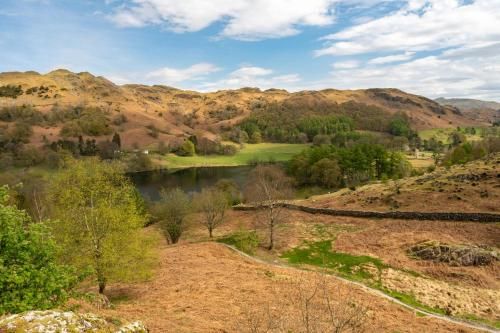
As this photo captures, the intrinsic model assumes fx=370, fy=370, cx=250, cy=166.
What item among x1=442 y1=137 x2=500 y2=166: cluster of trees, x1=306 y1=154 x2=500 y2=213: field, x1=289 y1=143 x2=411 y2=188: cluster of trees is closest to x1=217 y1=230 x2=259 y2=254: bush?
x1=306 y1=154 x2=500 y2=213: field

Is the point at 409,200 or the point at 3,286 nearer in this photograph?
the point at 3,286

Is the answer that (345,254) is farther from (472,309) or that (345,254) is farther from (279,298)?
(279,298)

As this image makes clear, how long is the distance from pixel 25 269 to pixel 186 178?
150 meters

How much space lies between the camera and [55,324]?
10.1 meters

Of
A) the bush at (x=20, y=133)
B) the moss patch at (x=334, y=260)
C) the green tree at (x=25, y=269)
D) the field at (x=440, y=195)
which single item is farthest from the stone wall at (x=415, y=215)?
the bush at (x=20, y=133)

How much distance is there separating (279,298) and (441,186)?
149 feet

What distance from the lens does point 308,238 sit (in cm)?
5072

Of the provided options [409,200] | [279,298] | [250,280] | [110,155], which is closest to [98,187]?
[250,280]

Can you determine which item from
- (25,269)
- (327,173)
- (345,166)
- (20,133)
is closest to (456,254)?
(25,269)

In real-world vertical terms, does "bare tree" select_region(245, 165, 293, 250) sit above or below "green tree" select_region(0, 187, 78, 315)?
below

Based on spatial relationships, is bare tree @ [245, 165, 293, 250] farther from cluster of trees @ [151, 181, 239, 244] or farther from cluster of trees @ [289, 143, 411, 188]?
cluster of trees @ [289, 143, 411, 188]

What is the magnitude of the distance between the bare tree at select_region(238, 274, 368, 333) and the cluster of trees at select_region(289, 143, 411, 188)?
82.5 m

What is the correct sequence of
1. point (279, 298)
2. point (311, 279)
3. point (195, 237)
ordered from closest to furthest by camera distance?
point (279, 298) → point (311, 279) → point (195, 237)

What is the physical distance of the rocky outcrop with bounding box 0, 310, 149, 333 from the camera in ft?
31.7
